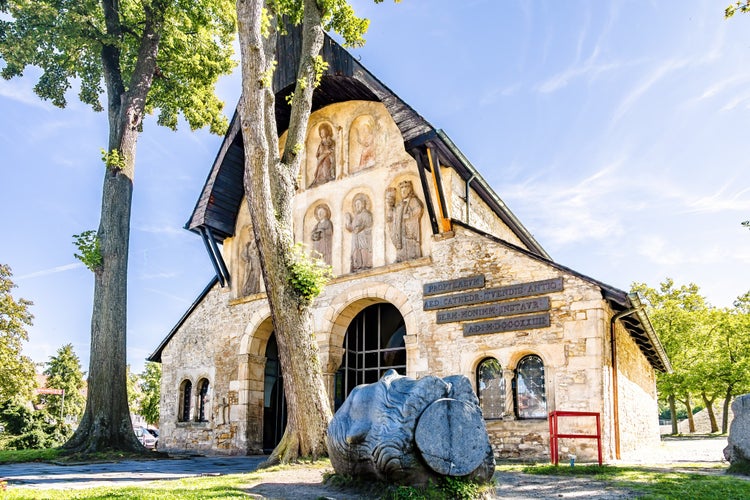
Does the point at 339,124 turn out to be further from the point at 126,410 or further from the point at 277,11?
the point at 126,410

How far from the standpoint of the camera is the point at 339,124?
1616 centimetres

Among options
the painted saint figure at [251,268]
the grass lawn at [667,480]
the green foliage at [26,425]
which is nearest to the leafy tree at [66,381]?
the green foliage at [26,425]

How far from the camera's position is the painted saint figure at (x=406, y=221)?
1404 centimetres

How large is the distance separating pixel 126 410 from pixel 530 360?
9.15m

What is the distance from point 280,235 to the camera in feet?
34.9

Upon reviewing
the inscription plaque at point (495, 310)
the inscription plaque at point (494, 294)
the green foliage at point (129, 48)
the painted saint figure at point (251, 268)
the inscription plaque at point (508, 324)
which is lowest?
the inscription plaque at point (508, 324)

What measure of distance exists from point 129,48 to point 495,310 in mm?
12477

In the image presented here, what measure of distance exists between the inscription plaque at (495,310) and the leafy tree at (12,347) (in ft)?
58.2

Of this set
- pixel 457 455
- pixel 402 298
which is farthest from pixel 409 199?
pixel 457 455

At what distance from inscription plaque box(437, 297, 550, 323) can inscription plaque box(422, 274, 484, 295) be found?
445 millimetres

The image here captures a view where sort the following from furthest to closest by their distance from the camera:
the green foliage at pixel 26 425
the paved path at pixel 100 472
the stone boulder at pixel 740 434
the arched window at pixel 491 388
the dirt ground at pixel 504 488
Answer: the green foliage at pixel 26 425 → the arched window at pixel 491 388 → the paved path at pixel 100 472 → the stone boulder at pixel 740 434 → the dirt ground at pixel 504 488

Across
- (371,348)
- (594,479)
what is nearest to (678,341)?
(371,348)

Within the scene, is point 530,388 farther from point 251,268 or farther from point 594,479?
point 251,268

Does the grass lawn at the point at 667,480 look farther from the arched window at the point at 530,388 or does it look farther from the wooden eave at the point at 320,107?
the wooden eave at the point at 320,107
